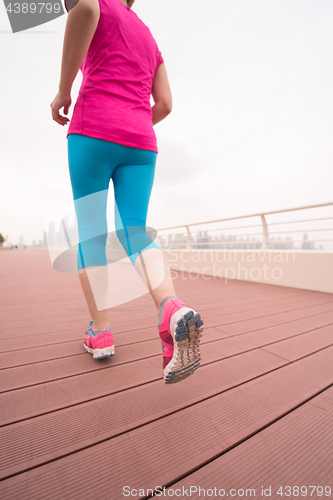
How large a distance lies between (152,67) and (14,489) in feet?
3.83

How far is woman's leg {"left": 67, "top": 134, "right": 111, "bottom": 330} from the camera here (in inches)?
29.4

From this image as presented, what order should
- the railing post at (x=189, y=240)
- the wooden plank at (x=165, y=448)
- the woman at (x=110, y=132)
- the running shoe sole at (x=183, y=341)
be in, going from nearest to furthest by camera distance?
the wooden plank at (x=165, y=448) → the running shoe sole at (x=183, y=341) → the woman at (x=110, y=132) → the railing post at (x=189, y=240)

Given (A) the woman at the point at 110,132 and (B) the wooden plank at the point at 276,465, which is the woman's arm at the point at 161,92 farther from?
(B) the wooden plank at the point at 276,465

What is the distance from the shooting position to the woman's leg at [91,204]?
75 cm

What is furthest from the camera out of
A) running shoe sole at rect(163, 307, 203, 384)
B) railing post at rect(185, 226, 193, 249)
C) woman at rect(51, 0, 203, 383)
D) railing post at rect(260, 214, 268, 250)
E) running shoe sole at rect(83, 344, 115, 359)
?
railing post at rect(185, 226, 193, 249)

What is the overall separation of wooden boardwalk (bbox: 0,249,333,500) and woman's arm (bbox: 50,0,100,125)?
93 centimetres

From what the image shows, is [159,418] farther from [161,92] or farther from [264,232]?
[264,232]

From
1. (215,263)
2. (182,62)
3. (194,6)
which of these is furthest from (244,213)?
(182,62)

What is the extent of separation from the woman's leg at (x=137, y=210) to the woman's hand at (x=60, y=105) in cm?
27

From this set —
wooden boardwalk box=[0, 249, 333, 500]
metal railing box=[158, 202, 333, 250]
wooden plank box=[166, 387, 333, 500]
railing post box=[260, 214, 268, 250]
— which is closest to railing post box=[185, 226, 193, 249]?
metal railing box=[158, 202, 333, 250]

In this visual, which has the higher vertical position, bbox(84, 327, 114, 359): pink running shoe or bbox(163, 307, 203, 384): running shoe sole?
bbox(163, 307, 203, 384): running shoe sole

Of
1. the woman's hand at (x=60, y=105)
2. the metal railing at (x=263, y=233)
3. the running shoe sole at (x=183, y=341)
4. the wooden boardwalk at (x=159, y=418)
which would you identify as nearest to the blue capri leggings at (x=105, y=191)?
the woman's hand at (x=60, y=105)

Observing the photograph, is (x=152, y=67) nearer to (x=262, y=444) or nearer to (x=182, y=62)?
(x=262, y=444)

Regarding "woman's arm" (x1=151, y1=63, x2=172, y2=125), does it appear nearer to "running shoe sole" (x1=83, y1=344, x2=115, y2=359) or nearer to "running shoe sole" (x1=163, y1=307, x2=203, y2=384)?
"running shoe sole" (x1=163, y1=307, x2=203, y2=384)
